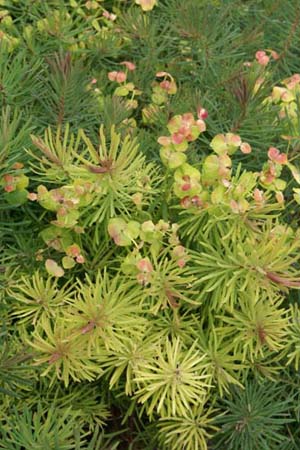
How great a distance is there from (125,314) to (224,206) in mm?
216

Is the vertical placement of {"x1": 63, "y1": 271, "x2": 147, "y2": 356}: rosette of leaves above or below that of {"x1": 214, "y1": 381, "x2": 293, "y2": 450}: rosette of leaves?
above

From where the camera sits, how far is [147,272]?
1133mm

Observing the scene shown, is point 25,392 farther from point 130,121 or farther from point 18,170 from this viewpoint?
point 130,121

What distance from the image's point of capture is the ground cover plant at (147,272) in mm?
1119

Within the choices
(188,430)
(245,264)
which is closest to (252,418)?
(188,430)

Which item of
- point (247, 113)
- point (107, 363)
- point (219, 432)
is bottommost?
point (219, 432)

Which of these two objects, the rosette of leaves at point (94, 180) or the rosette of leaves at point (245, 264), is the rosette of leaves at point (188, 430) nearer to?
the rosette of leaves at point (245, 264)

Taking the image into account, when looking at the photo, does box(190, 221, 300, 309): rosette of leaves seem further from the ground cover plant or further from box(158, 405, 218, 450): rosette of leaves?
box(158, 405, 218, 450): rosette of leaves

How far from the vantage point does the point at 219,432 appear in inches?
47.3

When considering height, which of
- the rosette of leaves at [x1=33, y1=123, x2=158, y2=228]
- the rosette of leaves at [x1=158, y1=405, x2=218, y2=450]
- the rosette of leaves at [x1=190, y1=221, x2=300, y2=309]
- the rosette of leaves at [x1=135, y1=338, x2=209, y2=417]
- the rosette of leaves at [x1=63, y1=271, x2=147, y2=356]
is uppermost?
the rosette of leaves at [x1=33, y1=123, x2=158, y2=228]

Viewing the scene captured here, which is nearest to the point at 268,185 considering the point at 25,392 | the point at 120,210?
the point at 120,210

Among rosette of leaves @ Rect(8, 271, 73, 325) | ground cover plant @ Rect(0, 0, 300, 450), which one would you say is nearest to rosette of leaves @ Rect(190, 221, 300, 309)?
ground cover plant @ Rect(0, 0, 300, 450)

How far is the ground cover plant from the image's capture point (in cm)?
112

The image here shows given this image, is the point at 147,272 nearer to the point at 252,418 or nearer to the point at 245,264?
the point at 245,264
